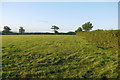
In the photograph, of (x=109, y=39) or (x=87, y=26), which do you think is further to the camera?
(x=87, y=26)

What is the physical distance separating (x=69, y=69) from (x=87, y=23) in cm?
6188

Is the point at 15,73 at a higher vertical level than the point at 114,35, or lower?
lower

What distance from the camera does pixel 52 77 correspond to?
407 cm

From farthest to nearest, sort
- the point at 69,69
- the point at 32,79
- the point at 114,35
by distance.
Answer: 1. the point at 114,35
2. the point at 69,69
3. the point at 32,79

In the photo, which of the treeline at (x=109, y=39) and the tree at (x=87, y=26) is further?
the tree at (x=87, y=26)

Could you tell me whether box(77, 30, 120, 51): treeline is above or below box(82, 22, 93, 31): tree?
below

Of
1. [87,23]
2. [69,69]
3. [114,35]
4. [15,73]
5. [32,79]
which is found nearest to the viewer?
[32,79]

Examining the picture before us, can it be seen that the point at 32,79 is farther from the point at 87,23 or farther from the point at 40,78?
the point at 87,23

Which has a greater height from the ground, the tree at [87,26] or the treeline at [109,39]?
the tree at [87,26]

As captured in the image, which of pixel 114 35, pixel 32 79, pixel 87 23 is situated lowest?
pixel 32 79

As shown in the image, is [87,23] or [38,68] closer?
[38,68]

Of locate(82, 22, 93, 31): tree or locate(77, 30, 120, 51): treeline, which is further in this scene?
locate(82, 22, 93, 31): tree

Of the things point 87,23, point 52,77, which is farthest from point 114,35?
point 87,23

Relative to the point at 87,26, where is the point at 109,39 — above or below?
below
